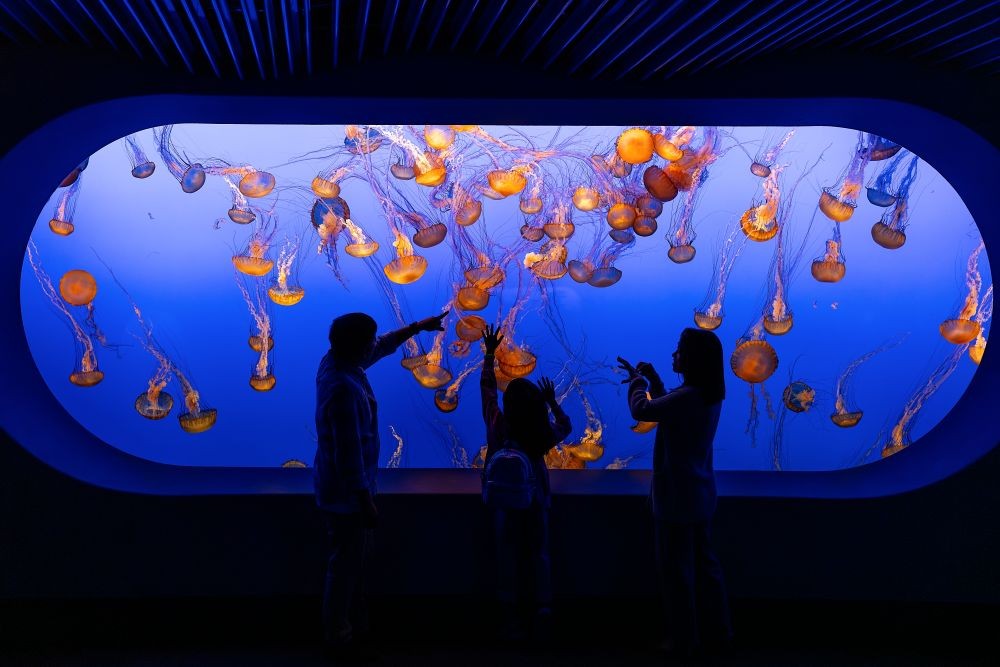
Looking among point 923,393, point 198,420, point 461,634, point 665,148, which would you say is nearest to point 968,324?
point 923,393

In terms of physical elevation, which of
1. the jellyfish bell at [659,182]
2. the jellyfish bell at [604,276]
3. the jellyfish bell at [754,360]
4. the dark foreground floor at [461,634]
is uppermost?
the jellyfish bell at [659,182]

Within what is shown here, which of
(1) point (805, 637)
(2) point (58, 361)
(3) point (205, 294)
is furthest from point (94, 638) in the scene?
(3) point (205, 294)

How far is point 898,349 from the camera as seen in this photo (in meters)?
11.1

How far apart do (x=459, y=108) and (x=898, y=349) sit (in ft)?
34.8

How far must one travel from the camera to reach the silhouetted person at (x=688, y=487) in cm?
255

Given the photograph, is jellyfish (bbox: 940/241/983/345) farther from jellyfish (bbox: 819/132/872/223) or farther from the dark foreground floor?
the dark foreground floor

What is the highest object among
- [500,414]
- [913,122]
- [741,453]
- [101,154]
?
[101,154]

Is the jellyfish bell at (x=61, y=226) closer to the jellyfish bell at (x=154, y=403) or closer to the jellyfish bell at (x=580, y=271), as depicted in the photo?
the jellyfish bell at (x=154, y=403)

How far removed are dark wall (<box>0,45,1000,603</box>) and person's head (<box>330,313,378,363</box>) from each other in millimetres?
740

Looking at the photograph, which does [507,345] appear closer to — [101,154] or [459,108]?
[459,108]

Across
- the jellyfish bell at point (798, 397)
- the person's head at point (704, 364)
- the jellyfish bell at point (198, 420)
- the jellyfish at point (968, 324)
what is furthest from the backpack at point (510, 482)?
the jellyfish at point (968, 324)

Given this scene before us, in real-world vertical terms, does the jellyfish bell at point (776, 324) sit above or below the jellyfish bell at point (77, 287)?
below

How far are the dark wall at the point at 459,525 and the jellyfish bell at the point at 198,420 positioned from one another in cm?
187

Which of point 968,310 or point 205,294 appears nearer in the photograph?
point 968,310
